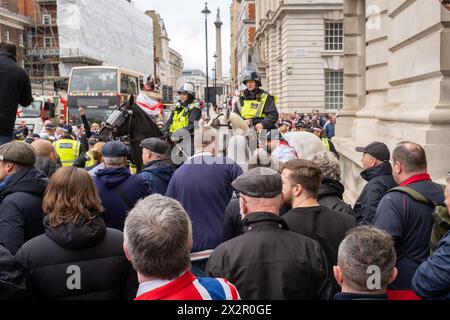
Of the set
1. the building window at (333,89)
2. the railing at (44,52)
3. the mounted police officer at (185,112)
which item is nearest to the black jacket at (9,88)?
the mounted police officer at (185,112)

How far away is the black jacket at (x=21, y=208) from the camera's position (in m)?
4.04

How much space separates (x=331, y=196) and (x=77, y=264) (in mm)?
2434

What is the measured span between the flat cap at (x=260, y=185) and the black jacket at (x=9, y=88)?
3.79 meters

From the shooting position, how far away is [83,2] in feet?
165

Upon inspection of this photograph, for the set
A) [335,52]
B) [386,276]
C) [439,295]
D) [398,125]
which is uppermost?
[335,52]

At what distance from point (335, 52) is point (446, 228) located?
34.9 meters

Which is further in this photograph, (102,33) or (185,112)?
(102,33)

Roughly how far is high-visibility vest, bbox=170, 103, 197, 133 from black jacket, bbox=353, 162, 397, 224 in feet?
15.5

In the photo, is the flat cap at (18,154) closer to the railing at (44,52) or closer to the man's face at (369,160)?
the man's face at (369,160)

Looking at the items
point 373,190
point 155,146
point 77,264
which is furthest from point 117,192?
point 373,190

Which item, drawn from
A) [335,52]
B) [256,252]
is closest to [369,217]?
[256,252]

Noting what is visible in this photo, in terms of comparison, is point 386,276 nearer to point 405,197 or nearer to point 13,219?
point 405,197

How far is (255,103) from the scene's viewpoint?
9.63 metres

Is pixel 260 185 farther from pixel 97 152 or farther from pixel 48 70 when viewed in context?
pixel 48 70
